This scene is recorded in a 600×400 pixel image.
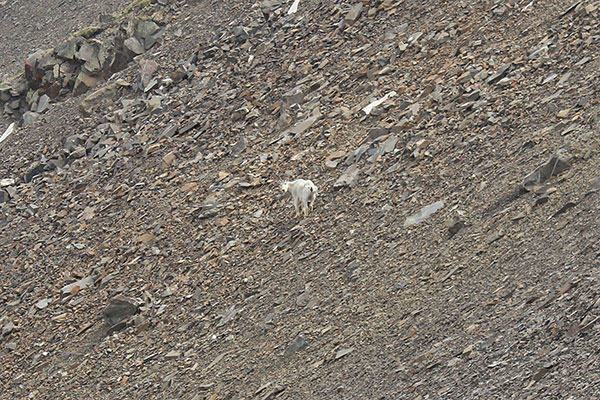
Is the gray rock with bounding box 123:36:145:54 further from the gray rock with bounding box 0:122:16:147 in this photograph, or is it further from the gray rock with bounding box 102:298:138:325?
the gray rock with bounding box 102:298:138:325

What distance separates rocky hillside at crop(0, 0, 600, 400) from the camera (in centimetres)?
966

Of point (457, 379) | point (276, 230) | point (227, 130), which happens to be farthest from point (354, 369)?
point (227, 130)

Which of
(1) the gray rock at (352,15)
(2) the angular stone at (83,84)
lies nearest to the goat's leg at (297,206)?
(1) the gray rock at (352,15)

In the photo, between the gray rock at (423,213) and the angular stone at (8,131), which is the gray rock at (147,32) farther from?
the gray rock at (423,213)

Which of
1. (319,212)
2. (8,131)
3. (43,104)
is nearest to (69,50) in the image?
(43,104)

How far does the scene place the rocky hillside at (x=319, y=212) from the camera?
31.7 ft

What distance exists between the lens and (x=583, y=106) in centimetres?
1238

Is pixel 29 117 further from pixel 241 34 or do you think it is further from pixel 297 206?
pixel 297 206

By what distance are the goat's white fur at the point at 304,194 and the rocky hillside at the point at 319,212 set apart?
0.25m

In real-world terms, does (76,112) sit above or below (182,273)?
above

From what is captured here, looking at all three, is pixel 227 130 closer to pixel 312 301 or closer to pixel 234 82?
pixel 234 82

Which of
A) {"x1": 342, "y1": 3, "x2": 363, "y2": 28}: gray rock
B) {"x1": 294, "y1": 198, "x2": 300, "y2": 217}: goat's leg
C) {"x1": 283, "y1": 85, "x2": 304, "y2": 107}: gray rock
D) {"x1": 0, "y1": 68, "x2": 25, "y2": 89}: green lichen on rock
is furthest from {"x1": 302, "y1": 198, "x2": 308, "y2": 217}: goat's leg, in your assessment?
{"x1": 0, "y1": 68, "x2": 25, "y2": 89}: green lichen on rock

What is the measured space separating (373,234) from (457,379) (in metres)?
4.07

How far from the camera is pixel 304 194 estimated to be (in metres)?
13.8
